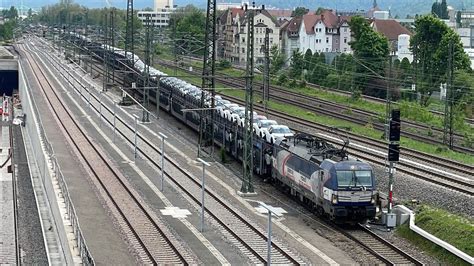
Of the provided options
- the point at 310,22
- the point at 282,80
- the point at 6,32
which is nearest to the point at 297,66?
the point at 282,80

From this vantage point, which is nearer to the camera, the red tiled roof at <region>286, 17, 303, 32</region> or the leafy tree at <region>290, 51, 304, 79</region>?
the leafy tree at <region>290, 51, 304, 79</region>

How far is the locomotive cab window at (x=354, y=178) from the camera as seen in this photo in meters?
28.0

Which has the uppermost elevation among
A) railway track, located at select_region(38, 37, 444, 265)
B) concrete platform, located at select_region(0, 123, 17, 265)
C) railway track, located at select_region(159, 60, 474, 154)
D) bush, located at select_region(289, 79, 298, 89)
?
bush, located at select_region(289, 79, 298, 89)

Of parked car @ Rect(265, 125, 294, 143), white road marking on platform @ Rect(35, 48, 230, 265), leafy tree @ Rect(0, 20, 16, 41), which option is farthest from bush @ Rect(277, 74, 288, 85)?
leafy tree @ Rect(0, 20, 16, 41)

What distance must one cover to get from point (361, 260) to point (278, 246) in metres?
2.81

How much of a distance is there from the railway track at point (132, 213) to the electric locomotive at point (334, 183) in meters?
5.52

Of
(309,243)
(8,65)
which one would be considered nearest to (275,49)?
(8,65)

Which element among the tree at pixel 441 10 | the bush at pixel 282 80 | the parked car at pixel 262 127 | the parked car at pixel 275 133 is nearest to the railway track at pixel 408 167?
the parked car at pixel 262 127

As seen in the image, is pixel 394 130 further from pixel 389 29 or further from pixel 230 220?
pixel 389 29

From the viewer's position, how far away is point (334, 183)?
28016 millimetres

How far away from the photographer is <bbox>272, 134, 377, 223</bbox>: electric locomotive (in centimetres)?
2800

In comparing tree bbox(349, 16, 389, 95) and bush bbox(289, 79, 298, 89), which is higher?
tree bbox(349, 16, 389, 95)

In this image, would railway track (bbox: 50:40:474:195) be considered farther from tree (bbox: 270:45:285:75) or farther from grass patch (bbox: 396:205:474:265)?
tree (bbox: 270:45:285:75)

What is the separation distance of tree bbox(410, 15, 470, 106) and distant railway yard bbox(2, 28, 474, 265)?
11.9m
